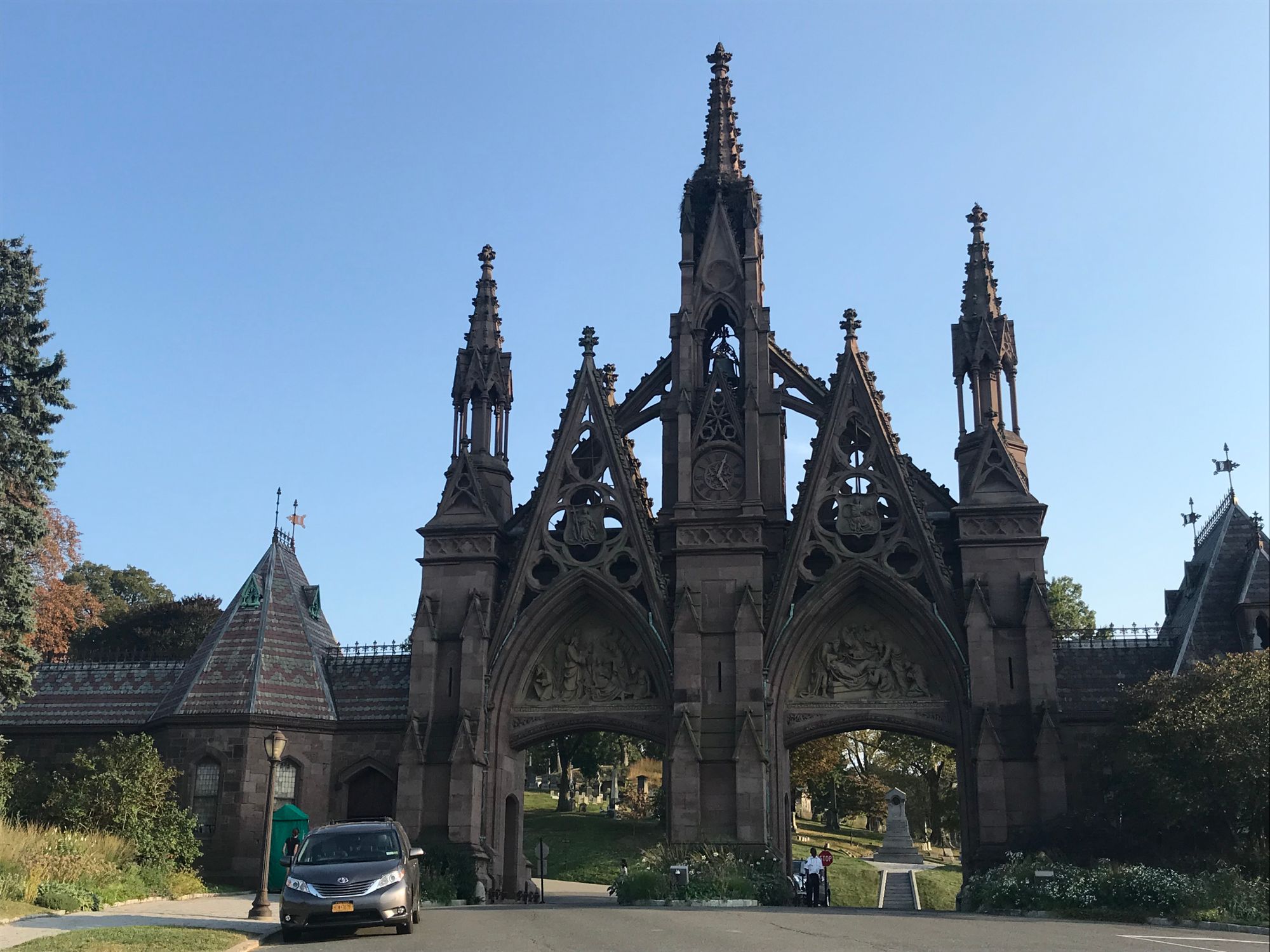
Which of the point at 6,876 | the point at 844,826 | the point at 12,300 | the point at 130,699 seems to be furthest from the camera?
the point at 844,826

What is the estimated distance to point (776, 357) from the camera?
3784 centimetres

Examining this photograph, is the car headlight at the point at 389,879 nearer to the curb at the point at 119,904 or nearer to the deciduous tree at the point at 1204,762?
the curb at the point at 119,904

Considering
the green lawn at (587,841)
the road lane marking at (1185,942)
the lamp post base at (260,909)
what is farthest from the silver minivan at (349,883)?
the green lawn at (587,841)

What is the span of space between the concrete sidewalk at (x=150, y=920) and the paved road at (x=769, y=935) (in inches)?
108

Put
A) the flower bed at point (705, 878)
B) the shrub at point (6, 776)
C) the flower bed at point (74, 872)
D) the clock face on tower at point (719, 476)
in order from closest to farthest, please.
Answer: the flower bed at point (74, 872) → the flower bed at point (705, 878) → the shrub at point (6, 776) → the clock face on tower at point (719, 476)

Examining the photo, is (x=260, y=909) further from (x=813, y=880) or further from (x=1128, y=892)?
(x=1128, y=892)

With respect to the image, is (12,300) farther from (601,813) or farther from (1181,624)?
(601,813)

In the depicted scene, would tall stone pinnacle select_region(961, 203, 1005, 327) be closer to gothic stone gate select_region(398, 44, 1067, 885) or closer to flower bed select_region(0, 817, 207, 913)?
gothic stone gate select_region(398, 44, 1067, 885)

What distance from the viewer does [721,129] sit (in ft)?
136

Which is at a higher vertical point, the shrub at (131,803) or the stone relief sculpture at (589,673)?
the stone relief sculpture at (589,673)

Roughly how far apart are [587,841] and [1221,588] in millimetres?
31559

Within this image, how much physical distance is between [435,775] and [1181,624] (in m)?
20.0

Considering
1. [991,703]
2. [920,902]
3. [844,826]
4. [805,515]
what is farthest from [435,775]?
[844,826]

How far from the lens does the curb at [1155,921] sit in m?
19.4
